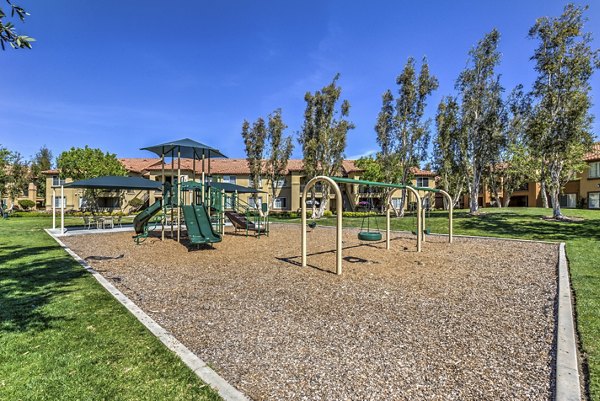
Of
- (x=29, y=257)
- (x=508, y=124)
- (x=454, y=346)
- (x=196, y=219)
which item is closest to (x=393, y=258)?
(x=454, y=346)

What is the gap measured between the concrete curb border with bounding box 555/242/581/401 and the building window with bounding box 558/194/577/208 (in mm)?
45188

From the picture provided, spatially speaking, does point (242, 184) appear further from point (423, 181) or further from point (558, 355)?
point (558, 355)

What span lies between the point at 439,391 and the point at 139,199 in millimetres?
47450

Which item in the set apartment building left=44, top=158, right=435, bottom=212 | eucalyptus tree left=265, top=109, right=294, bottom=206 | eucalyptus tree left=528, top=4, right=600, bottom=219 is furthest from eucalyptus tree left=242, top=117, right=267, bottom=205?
eucalyptus tree left=528, top=4, right=600, bottom=219

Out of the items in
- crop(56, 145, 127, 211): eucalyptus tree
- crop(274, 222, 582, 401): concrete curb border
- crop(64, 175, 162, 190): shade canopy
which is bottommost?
crop(274, 222, 582, 401): concrete curb border

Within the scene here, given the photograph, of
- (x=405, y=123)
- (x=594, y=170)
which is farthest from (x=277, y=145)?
(x=594, y=170)

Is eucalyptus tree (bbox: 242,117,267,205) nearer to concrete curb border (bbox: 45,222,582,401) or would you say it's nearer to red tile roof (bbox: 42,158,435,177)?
red tile roof (bbox: 42,158,435,177)

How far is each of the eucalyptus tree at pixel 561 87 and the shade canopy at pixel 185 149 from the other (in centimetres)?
1948

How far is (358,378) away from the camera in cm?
328

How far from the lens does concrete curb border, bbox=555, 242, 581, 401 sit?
3.00m

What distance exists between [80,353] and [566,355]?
562 cm

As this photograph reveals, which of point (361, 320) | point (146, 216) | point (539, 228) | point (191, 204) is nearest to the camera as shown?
point (361, 320)

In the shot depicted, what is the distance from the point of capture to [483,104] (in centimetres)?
2536

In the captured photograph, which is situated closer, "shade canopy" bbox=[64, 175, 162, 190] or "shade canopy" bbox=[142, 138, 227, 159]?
"shade canopy" bbox=[142, 138, 227, 159]
